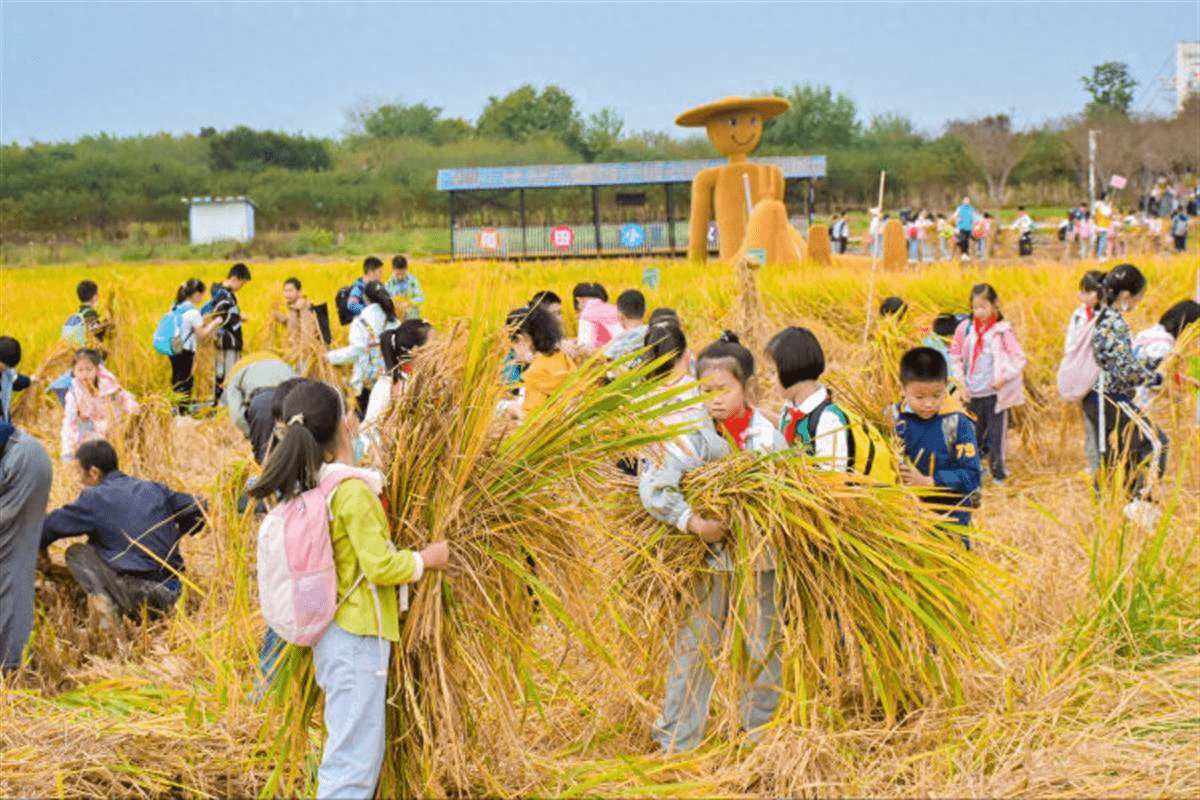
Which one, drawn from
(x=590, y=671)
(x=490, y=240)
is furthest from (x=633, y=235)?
(x=590, y=671)


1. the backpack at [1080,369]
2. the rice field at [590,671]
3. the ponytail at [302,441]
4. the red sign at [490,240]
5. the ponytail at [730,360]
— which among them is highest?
the red sign at [490,240]

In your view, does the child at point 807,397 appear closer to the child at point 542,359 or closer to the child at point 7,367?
the child at point 542,359

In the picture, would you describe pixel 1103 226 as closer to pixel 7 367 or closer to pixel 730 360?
pixel 7 367

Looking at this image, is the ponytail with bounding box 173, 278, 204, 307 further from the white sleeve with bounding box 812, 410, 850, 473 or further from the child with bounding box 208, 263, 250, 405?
the white sleeve with bounding box 812, 410, 850, 473

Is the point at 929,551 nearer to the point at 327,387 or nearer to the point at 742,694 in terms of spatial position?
the point at 742,694

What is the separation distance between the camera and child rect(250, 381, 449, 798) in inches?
111

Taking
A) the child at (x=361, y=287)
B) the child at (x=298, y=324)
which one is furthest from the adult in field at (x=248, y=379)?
the child at (x=361, y=287)

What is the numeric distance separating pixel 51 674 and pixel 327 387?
2301 millimetres

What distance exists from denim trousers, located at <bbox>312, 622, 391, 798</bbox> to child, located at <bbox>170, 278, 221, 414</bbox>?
22.2 feet

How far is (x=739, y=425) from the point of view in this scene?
12.0 feet

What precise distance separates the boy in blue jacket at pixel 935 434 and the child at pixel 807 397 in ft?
1.30

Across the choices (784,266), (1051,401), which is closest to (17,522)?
(1051,401)

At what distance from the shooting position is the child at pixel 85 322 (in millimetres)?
8469

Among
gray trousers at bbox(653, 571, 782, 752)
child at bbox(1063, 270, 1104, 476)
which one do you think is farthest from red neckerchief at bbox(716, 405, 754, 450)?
child at bbox(1063, 270, 1104, 476)
